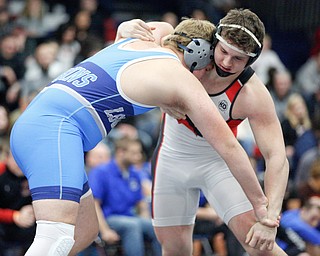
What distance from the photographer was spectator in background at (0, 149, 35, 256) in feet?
26.4

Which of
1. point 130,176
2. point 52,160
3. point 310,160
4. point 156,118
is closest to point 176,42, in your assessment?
point 52,160

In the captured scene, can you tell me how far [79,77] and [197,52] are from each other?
2.45ft


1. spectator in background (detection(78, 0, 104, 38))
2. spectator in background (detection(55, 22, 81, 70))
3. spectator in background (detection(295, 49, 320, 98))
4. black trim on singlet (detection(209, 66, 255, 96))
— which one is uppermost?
black trim on singlet (detection(209, 66, 255, 96))

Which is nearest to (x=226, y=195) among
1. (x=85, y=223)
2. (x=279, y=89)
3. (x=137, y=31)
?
(x=85, y=223)

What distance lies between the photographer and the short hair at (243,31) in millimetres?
5793

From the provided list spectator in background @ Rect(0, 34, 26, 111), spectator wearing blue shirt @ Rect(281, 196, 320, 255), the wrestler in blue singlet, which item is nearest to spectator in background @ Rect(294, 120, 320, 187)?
spectator wearing blue shirt @ Rect(281, 196, 320, 255)

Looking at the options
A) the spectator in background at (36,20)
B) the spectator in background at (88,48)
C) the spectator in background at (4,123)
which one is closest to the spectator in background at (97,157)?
the spectator in background at (4,123)

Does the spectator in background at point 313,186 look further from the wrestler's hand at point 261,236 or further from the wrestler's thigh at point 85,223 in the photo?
the wrestler's thigh at point 85,223

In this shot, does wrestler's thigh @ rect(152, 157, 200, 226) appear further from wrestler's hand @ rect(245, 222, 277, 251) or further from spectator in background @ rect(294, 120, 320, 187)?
spectator in background @ rect(294, 120, 320, 187)

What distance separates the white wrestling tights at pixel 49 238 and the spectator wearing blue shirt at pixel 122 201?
136 inches

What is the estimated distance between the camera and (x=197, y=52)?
577 cm

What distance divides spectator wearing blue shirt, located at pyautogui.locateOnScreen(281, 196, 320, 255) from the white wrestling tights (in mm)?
3291

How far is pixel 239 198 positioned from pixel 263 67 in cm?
676

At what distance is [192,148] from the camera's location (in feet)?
21.3
